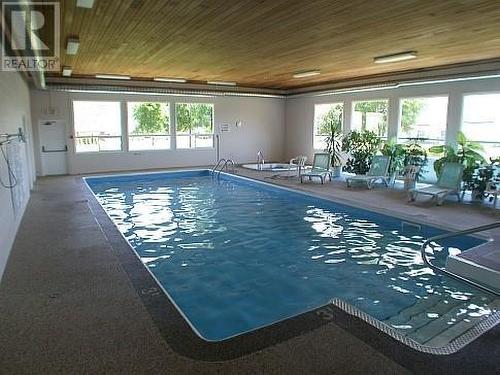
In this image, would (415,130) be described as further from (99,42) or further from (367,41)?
(99,42)

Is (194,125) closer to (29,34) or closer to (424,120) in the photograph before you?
(424,120)

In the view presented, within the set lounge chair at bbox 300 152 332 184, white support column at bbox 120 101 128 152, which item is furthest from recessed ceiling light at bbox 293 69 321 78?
white support column at bbox 120 101 128 152

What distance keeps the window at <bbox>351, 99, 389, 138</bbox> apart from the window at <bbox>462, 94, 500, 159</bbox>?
7.52 feet

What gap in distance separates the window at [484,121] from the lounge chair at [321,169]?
3289mm

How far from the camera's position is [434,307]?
140 inches

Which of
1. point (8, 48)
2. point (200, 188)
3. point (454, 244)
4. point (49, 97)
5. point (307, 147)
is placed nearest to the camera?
point (454, 244)

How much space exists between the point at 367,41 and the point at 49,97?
Result: 9.01 m

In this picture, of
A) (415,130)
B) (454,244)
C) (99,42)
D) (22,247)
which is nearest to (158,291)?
(22,247)

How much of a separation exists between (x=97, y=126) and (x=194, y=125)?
3.22 m

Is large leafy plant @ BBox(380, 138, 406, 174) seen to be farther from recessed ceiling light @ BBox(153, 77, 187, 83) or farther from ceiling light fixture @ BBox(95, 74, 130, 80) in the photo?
ceiling light fixture @ BBox(95, 74, 130, 80)

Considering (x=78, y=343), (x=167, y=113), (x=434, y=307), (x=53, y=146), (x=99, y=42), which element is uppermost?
(x=99, y=42)

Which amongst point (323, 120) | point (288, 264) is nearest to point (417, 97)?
point (323, 120)

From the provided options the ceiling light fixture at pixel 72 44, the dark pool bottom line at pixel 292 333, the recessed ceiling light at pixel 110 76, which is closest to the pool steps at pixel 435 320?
the dark pool bottom line at pixel 292 333

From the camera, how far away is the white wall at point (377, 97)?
877 cm
